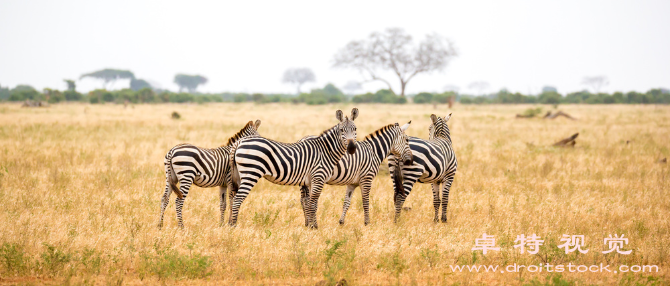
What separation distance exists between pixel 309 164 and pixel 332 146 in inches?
17.9

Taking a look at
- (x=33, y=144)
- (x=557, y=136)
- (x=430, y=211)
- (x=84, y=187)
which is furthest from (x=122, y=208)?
(x=557, y=136)

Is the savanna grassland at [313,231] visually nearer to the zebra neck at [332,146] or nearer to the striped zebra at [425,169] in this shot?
the striped zebra at [425,169]

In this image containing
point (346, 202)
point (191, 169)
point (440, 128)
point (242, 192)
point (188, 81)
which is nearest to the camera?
point (242, 192)

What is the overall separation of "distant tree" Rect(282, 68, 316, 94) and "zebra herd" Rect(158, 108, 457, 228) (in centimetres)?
13729

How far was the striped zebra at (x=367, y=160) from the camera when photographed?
8.05 metres

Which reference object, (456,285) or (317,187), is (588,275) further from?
(317,187)

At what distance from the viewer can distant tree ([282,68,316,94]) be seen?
145 m

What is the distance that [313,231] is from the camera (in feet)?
25.3

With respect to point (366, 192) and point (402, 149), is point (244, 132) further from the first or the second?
point (402, 149)

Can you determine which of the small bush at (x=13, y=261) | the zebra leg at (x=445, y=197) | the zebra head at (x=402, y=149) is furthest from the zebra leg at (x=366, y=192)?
the small bush at (x=13, y=261)

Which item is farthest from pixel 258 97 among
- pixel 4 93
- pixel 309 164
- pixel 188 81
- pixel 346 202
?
pixel 188 81

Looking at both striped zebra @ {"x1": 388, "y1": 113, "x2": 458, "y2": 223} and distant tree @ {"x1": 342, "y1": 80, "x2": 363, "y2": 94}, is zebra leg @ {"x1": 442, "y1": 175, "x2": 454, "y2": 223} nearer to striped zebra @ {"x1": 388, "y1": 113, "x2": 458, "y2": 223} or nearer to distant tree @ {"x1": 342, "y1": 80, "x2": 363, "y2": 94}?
striped zebra @ {"x1": 388, "y1": 113, "x2": 458, "y2": 223}

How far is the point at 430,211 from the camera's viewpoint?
9.61 metres

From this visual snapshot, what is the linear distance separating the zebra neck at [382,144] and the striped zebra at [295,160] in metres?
0.72
